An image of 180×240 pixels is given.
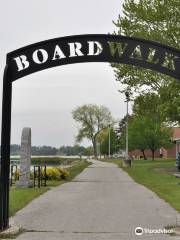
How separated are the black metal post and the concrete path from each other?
0.57 m

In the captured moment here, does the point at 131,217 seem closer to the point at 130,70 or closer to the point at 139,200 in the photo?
the point at 139,200

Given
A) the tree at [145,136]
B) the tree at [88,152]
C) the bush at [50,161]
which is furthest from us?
the tree at [88,152]

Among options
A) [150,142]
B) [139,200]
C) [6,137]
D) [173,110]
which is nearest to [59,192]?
[139,200]

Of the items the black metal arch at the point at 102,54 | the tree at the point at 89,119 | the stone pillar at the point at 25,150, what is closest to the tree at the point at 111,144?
the tree at the point at 89,119

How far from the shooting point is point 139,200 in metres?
15.8

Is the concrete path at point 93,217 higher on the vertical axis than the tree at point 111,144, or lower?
lower

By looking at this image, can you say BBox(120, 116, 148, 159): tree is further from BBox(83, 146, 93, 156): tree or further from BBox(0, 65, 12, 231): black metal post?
BBox(83, 146, 93, 156): tree

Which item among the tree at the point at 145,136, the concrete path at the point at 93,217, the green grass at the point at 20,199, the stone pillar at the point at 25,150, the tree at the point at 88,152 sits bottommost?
the concrete path at the point at 93,217

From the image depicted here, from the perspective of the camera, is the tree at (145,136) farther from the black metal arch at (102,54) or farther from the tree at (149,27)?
the black metal arch at (102,54)

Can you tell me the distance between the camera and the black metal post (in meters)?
9.52

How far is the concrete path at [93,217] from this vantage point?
9328 millimetres

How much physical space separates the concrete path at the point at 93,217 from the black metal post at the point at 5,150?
57 cm

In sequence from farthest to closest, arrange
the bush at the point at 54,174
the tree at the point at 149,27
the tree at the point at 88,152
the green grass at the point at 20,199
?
the tree at the point at 88,152 < the tree at the point at 149,27 < the bush at the point at 54,174 < the green grass at the point at 20,199

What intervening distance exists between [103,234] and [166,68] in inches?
129
